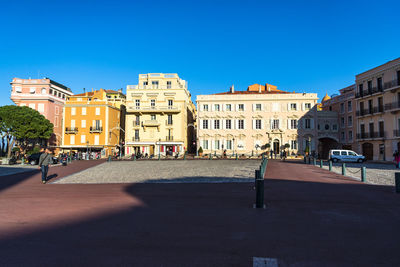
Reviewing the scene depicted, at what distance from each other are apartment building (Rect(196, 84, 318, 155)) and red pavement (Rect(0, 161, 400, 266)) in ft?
132

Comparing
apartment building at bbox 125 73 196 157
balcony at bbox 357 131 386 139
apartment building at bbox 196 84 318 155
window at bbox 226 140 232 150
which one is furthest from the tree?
balcony at bbox 357 131 386 139

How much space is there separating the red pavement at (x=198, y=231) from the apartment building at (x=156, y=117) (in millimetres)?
42640

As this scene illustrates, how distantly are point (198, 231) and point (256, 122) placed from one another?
4524 centimetres

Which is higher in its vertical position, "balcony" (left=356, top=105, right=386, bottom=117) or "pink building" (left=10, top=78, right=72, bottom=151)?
"pink building" (left=10, top=78, right=72, bottom=151)

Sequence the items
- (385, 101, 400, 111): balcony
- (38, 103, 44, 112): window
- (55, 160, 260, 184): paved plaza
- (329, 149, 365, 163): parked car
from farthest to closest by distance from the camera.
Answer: (38, 103, 44, 112): window < (385, 101, 400, 111): balcony < (329, 149, 365, 163): parked car < (55, 160, 260, 184): paved plaza

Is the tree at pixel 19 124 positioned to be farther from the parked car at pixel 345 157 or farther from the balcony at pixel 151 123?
the parked car at pixel 345 157

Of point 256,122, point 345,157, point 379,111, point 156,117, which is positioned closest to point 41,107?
point 156,117

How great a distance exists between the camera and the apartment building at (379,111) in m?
35.9

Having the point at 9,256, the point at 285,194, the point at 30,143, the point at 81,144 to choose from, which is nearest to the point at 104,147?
the point at 81,144

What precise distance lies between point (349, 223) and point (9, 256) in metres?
5.96

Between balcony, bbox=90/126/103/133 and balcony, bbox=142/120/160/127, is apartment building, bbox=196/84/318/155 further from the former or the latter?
balcony, bbox=90/126/103/133

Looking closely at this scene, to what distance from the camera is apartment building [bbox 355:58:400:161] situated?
35875 mm

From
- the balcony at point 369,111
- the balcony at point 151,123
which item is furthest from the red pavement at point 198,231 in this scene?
the balcony at point 151,123

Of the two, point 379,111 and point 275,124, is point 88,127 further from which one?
point 379,111
